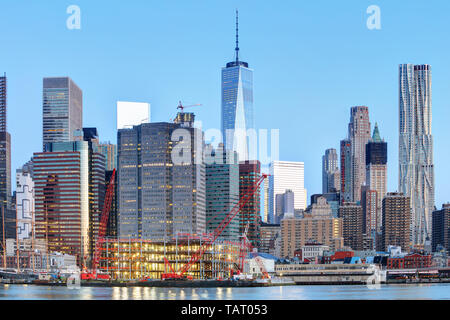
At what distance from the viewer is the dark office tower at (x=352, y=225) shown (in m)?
99.4

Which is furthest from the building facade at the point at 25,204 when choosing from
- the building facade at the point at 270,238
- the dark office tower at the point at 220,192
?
the building facade at the point at 270,238

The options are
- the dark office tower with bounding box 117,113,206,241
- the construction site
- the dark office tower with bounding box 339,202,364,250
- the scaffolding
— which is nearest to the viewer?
the construction site

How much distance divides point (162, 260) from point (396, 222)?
5513cm

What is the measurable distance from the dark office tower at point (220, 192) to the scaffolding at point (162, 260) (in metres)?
19.9

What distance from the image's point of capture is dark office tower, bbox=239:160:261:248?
65.8 metres

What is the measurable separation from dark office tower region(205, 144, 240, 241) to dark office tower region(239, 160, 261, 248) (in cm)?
108

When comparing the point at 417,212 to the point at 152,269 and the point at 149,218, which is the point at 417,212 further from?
the point at 152,269

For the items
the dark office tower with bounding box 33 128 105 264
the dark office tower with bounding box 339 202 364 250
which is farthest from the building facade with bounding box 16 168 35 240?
the dark office tower with bounding box 339 202 364 250

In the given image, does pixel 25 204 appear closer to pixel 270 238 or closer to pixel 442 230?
pixel 270 238

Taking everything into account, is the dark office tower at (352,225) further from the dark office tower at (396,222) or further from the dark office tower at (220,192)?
the dark office tower at (220,192)

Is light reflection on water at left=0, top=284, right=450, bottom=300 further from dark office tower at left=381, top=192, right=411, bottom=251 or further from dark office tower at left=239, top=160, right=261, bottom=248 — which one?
dark office tower at left=381, top=192, right=411, bottom=251

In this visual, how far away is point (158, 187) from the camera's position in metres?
68.4

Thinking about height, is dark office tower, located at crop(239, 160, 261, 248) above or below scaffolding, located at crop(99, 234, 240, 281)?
above
